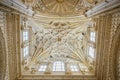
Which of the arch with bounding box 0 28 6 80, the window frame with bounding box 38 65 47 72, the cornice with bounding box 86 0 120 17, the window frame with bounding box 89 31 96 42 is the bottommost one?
the window frame with bounding box 38 65 47 72

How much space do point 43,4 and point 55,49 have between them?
16.4ft

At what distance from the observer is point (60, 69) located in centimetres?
1462

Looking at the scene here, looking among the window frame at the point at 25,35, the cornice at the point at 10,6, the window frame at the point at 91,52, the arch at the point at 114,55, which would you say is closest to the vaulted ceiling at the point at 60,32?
the window frame at the point at 91,52

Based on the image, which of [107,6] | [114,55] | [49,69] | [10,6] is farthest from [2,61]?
[107,6]

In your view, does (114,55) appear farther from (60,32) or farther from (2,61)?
(60,32)

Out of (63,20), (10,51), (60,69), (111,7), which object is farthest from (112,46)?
(63,20)

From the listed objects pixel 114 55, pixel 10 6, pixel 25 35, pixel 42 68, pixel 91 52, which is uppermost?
pixel 10 6

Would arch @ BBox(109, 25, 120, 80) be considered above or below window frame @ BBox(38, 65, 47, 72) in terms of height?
above

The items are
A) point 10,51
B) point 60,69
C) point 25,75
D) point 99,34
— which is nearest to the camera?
point 10,51

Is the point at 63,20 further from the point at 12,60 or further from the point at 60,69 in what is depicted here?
the point at 12,60

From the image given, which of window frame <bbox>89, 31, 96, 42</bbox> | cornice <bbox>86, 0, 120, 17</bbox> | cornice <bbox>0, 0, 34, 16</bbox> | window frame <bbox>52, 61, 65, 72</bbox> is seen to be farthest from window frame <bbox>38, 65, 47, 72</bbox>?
cornice <bbox>86, 0, 120, 17</bbox>

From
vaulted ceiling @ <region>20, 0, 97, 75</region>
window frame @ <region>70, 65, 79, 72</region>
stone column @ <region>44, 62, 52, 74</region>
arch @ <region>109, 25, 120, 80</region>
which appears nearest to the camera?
arch @ <region>109, 25, 120, 80</region>

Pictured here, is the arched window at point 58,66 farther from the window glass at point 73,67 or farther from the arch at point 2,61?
the arch at point 2,61

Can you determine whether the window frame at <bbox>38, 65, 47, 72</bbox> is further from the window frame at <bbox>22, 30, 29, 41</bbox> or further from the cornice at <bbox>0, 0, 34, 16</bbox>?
the cornice at <bbox>0, 0, 34, 16</bbox>
